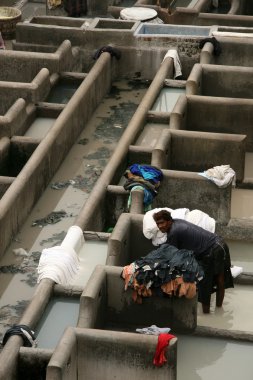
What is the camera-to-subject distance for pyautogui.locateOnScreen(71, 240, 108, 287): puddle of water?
13.8 m

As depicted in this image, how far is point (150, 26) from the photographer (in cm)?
2161

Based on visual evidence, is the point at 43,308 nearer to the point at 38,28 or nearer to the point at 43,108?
the point at 43,108

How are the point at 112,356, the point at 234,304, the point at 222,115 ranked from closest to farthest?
1. the point at 112,356
2. the point at 234,304
3. the point at 222,115

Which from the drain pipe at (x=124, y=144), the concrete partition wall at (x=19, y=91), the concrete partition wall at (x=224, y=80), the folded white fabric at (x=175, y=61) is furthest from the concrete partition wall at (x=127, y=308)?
the folded white fabric at (x=175, y=61)

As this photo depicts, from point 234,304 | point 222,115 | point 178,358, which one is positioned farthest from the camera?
point 222,115

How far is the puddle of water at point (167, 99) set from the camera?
61.7 ft

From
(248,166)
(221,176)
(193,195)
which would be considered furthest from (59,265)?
(248,166)

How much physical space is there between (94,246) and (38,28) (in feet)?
26.4

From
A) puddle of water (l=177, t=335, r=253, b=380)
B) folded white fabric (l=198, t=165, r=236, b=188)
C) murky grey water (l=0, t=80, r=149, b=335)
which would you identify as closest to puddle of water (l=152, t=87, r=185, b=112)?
murky grey water (l=0, t=80, r=149, b=335)

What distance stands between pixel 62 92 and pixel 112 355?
9055mm

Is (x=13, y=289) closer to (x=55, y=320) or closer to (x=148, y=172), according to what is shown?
(x=55, y=320)

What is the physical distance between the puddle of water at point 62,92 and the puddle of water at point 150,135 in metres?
2.26

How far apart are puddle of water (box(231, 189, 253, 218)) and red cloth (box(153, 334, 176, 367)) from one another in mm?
4764

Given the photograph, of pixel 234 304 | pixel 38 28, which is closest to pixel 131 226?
pixel 234 304
